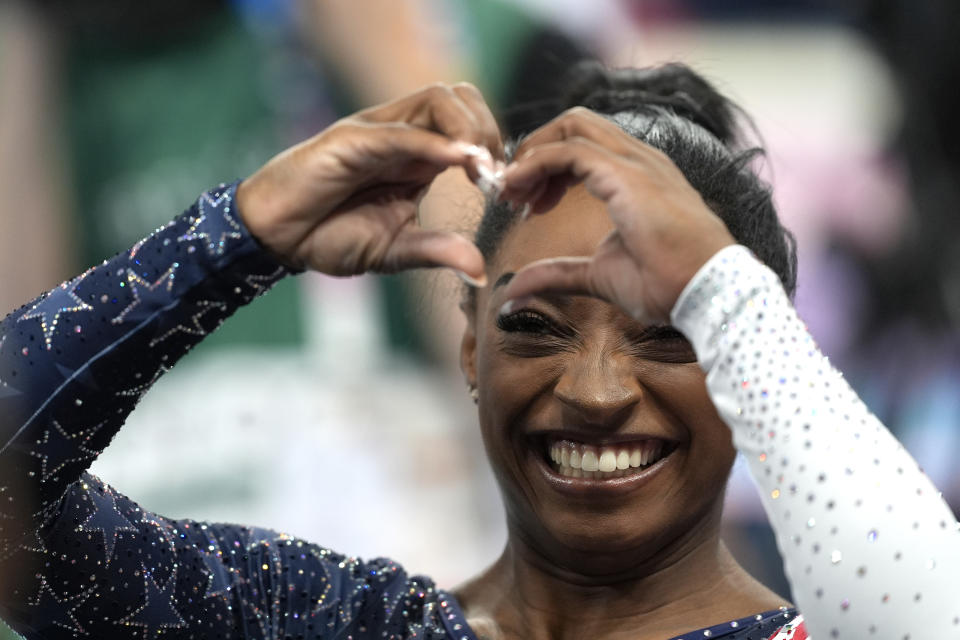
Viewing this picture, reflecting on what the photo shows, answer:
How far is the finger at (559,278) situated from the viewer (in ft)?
4.63

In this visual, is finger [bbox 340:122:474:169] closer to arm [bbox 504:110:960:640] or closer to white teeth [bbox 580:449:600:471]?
arm [bbox 504:110:960:640]

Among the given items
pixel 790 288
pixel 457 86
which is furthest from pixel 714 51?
pixel 457 86

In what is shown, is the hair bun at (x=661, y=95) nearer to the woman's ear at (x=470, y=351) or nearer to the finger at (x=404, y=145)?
the woman's ear at (x=470, y=351)

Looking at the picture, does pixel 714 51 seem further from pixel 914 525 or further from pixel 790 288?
pixel 914 525

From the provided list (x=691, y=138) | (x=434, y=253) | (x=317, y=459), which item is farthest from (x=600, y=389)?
(x=317, y=459)

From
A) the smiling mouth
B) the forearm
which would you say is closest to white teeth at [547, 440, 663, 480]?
the smiling mouth

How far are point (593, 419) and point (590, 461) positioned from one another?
68mm

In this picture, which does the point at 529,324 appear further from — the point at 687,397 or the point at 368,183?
the point at 368,183

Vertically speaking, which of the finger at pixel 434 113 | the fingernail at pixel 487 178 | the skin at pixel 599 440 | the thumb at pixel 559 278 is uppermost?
the finger at pixel 434 113

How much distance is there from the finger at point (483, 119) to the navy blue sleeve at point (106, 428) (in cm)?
26

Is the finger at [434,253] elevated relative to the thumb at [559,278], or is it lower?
elevated

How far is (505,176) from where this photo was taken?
1.43 meters

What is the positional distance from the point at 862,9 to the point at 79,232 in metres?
2.12

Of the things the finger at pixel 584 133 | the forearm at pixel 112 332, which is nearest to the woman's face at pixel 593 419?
the finger at pixel 584 133
